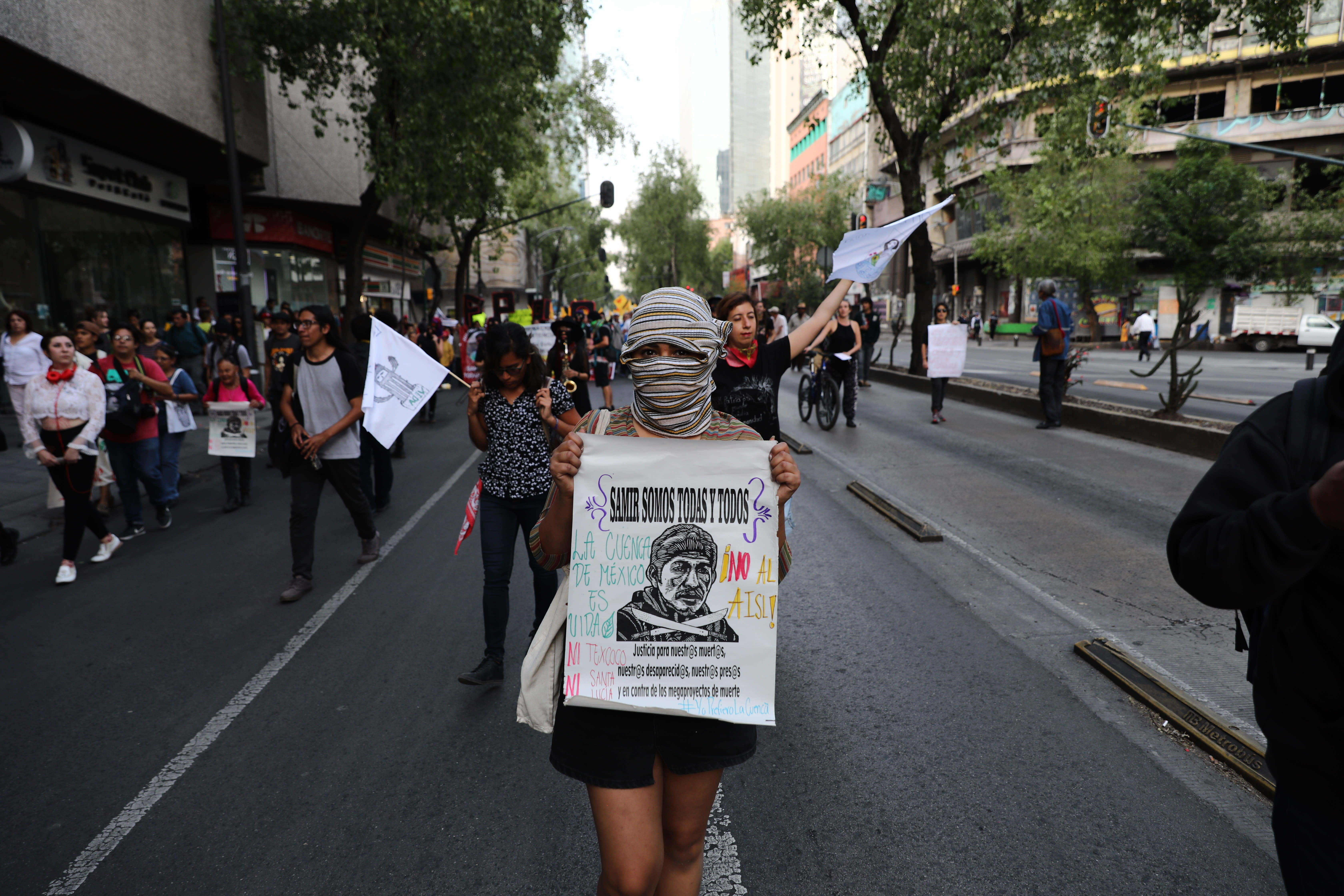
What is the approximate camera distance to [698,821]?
2.20 metres

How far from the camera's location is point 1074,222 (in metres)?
40.2

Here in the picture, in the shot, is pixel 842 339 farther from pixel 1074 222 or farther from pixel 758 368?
pixel 1074 222

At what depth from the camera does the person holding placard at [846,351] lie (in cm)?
1261

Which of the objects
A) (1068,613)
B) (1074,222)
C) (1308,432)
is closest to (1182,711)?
(1068,613)

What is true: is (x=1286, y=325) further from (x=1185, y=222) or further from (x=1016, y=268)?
(x=1185, y=222)

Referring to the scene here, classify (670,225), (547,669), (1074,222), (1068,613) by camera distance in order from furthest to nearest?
(670,225) < (1074,222) < (1068,613) < (547,669)

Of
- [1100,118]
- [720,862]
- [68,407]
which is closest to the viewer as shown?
[720,862]

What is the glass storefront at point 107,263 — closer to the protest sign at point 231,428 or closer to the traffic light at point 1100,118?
the protest sign at point 231,428

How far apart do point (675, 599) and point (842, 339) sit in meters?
10.9

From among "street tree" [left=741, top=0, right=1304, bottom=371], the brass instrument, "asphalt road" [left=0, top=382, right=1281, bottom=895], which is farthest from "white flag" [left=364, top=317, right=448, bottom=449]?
"street tree" [left=741, top=0, right=1304, bottom=371]

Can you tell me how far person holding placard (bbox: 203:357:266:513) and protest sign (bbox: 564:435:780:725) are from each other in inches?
307

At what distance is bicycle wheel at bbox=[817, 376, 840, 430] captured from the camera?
44.4 ft

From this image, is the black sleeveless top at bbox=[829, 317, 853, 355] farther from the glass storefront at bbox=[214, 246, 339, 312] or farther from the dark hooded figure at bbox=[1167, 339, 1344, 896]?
the glass storefront at bbox=[214, 246, 339, 312]

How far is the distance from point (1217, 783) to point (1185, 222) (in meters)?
18.1
